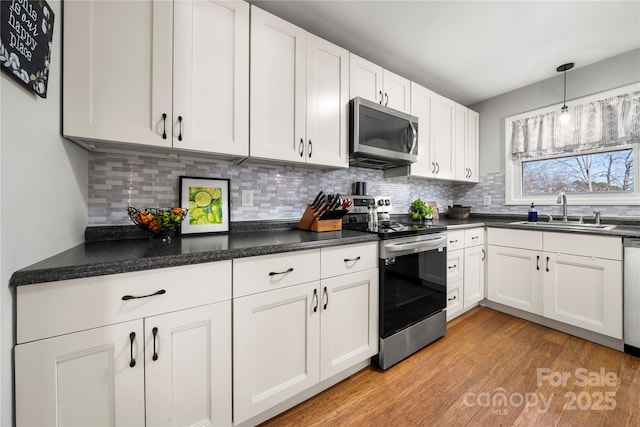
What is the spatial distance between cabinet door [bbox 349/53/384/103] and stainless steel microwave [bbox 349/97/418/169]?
0.34 feet

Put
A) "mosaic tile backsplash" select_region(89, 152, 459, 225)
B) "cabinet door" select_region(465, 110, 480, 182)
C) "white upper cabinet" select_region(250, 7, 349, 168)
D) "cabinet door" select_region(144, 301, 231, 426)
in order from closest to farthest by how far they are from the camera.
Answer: "cabinet door" select_region(144, 301, 231, 426) < "mosaic tile backsplash" select_region(89, 152, 459, 225) < "white upper cabinet" select_region(250, 7, 349, 168) < "cabinet door" select_region(465, 110, 480, 182)

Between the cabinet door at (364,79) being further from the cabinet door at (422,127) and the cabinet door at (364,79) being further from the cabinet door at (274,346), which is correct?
the cabinet door at (274,346)

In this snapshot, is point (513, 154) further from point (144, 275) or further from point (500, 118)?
point (144, 275)

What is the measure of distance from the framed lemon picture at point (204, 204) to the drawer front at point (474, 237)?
221 cm

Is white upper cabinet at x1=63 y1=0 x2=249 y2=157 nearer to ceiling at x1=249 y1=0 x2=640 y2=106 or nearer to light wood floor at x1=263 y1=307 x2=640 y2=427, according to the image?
ceiling at x1=249 y1=0 x2=640 y2=106

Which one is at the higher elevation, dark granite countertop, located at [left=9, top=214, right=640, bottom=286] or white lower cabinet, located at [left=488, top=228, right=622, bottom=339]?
dark granite countertop, located at [left=9, top=214, right=640, bottom=286]

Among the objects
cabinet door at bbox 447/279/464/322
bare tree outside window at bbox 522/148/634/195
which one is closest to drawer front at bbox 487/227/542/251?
cabinet door at bbox 447/279/464/322

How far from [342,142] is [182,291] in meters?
1.41

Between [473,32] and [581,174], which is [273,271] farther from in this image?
[581,174]

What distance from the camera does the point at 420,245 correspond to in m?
1.81

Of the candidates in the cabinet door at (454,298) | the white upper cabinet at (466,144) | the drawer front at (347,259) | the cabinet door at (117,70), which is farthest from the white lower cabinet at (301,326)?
the white upper cabinet at (466,144)

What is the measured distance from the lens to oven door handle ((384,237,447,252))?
5.36ft

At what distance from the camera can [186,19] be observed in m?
1.23

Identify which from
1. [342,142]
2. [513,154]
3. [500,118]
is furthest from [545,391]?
[500,118]
